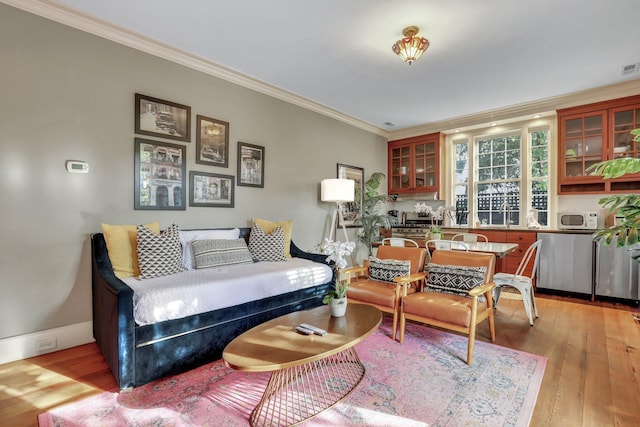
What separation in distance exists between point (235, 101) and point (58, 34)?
1.69 meters

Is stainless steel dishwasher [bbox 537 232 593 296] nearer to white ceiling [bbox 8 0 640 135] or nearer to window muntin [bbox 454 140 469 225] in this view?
window muntin [bbox 454 140 469 225]

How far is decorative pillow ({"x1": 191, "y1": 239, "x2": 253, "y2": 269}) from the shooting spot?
9.80 feet

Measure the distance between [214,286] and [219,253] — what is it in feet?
2.21

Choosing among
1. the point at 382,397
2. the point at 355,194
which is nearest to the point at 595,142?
the point at 355,194

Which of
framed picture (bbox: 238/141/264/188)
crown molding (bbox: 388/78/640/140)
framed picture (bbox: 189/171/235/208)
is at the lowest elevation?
framed picture (bbox: 189/171/235/208)

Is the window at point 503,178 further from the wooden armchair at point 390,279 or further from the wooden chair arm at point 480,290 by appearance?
the wooden chair arm at point 480,290

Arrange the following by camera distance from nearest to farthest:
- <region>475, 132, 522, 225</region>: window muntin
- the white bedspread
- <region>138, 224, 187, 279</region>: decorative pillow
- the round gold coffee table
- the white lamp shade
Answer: the round gold coffee table → the white bedspread → <region>138, 224, 187, 279</region>: decorative pillow → the white lamp shade → <region>475, 132, 522, 225</region>: window muntin

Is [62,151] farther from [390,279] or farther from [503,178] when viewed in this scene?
[503,178]

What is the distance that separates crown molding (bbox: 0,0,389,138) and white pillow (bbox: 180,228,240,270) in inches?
71.7

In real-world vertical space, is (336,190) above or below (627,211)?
above

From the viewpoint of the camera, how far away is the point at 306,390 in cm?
199

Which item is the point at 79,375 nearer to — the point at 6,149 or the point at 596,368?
the point at 6,149

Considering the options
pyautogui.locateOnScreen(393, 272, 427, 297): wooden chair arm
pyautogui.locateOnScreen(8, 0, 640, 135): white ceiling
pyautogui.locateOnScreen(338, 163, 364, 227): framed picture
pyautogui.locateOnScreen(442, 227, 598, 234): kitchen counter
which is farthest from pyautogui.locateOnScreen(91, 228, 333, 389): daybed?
pyautogui.locateOnScreen(442, 227, 598, 234): kitchen counter

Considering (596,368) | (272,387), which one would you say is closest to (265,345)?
(272,387)
